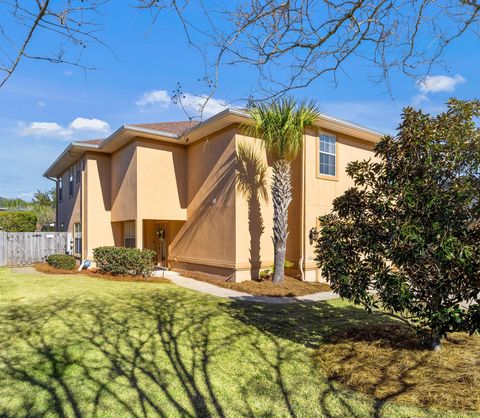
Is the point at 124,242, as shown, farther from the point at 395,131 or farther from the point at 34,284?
the point at 395,131

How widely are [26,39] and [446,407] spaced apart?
5684 millimetres

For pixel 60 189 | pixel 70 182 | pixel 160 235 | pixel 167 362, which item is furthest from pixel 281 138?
pixel 60 189

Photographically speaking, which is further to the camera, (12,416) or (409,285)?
(409,285)

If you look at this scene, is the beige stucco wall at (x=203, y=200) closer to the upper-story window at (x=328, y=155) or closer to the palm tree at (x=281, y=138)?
the upper-story window at (x=328, y=155)

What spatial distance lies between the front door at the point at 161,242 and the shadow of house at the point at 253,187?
5.80 meters

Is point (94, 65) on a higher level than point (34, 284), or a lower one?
higher

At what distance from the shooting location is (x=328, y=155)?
45.2 feet

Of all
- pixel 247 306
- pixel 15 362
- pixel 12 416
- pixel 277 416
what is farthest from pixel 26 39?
pixel 247 306

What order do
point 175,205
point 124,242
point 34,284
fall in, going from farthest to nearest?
point 124,242 → point 175,205 → point 34,284

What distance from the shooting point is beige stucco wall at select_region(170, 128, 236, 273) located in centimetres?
1239

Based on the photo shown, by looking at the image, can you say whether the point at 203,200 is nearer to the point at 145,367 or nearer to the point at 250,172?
the point at 250,172

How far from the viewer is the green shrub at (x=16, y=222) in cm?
2578

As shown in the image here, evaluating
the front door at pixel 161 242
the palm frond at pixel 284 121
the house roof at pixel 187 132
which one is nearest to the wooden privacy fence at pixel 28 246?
the house roof at pixel 187 132

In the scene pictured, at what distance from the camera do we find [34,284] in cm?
1093
